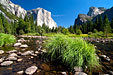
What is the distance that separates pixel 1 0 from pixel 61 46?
141 metres

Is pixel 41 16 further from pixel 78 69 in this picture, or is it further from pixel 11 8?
pixel 78 69

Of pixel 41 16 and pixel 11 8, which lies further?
pixel 41 16

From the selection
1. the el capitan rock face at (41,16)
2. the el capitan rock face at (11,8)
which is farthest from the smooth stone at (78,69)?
the el capitan rock face at (41,16)

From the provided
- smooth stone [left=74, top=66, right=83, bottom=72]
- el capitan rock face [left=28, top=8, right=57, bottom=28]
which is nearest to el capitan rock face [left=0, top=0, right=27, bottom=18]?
el capitan rock face [left=28, top=8, right=57, bottom=28]

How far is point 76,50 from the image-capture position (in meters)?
2.72

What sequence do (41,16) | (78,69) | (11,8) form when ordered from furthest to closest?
(41,16), (11,8), (78,69)

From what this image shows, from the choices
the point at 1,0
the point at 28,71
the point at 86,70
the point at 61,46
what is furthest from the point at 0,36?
the point at 1,0

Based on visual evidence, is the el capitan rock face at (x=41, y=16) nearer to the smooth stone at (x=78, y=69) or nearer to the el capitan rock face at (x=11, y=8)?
the el capitan rock face at (x=11, y=8)

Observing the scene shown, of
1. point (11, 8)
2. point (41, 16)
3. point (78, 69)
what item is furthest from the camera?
point (41, 16)

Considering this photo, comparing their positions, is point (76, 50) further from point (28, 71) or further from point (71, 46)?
point (28, 71)

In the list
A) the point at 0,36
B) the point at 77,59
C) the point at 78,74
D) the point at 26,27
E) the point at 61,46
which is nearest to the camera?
the point at 78,74

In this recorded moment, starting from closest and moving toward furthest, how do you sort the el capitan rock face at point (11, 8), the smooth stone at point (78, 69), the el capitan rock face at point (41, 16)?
the smooth stone at point (78, 69) < the el capitan rock face at point (11, 8) < the el capitan rock face at point (41, 16)

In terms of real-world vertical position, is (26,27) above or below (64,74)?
above

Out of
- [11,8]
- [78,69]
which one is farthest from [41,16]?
[78,69]
